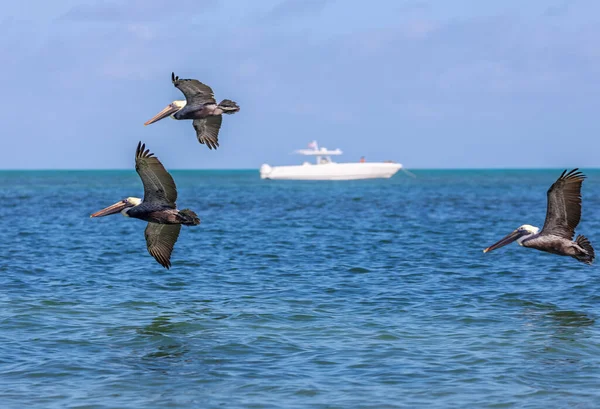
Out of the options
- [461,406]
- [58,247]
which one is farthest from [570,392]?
[58,247]

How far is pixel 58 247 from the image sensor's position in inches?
1449

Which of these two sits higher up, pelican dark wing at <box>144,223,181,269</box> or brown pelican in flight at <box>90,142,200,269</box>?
brown pelican in flight at <box>90,142,200,269</box>

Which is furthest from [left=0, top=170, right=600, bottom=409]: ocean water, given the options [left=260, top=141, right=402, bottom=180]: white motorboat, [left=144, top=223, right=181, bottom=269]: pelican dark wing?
[left=260, top=141, right=402, bottom=180]: white motorboat

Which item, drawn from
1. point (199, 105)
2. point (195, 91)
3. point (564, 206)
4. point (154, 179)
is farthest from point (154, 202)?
point (564, 206)

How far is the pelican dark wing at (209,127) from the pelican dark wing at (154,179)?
223cm

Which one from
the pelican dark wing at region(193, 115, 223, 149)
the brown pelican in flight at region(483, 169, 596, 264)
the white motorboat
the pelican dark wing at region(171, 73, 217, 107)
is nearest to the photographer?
the brown pelican in flight at region(483, 169, 596, 264)

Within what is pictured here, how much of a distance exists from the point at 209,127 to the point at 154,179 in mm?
2786

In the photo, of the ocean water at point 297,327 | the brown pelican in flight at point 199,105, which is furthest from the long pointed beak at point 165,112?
the ocean water at point 297,327

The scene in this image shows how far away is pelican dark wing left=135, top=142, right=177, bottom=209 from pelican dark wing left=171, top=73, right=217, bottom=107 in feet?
7.27

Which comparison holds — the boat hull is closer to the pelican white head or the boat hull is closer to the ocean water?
the ocean water

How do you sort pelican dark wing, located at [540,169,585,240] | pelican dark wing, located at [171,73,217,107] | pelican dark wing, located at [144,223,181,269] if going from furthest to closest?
1. pelican dark wing, located at [144,223,181,269]
2. pelican dark wing, located at [171,73,217,107]
3. pelican dark wing, located at [540,169,585,240]

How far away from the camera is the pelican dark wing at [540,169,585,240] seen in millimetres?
16484

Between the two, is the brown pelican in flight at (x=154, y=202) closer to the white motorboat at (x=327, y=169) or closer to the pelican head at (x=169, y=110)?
the pelican head at (x=169, y=110)

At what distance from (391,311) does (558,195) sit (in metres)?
5.76
